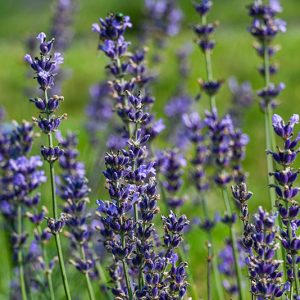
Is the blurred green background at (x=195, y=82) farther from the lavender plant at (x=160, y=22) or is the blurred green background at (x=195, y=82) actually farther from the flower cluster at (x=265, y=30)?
the flower cluster at (x=265, y=30)

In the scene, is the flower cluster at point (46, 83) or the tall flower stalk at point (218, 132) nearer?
the flower cluster at point (46, 83)

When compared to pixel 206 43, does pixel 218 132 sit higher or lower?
lower

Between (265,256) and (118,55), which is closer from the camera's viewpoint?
(265,256)

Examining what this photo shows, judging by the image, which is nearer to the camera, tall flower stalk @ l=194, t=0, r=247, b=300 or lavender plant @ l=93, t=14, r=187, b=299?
lavender plant @ l=93, t=14, r=187, b=299

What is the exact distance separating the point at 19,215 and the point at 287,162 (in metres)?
1.32

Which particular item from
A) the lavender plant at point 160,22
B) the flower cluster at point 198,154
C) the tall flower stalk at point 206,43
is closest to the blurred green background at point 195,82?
the lavender plant at point 160,22

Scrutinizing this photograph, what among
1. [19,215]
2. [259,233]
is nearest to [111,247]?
[259,233]

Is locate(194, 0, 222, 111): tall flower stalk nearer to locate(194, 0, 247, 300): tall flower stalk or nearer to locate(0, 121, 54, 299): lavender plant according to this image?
locate(194, 0, 247, 300): tall flower stalk

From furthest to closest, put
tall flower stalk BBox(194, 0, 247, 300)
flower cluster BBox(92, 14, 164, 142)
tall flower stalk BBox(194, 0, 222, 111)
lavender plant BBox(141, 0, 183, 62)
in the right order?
lavender plant BBox(141, 0, 183, 62), tall flower stalk BBox(194, 0, 222, 111), tall flower stalk BBox(194, 0, 247, 300), flower cluster BBox(92, 14, 164, 142)

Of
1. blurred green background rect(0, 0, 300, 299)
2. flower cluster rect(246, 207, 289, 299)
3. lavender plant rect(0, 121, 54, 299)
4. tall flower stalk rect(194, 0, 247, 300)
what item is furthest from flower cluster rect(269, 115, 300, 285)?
blurred green background rect(0, 0, 300, 299)

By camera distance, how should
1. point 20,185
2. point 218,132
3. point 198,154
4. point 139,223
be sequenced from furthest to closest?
point 198,154, point 218,132, point 20,185, point 139,223

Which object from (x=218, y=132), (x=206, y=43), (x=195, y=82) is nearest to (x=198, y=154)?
(x=218, y=132)

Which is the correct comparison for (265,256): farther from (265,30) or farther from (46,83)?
(265,30)

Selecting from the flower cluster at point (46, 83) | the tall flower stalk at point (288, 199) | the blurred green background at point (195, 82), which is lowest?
the tall flower stalk at point (288, 199)
